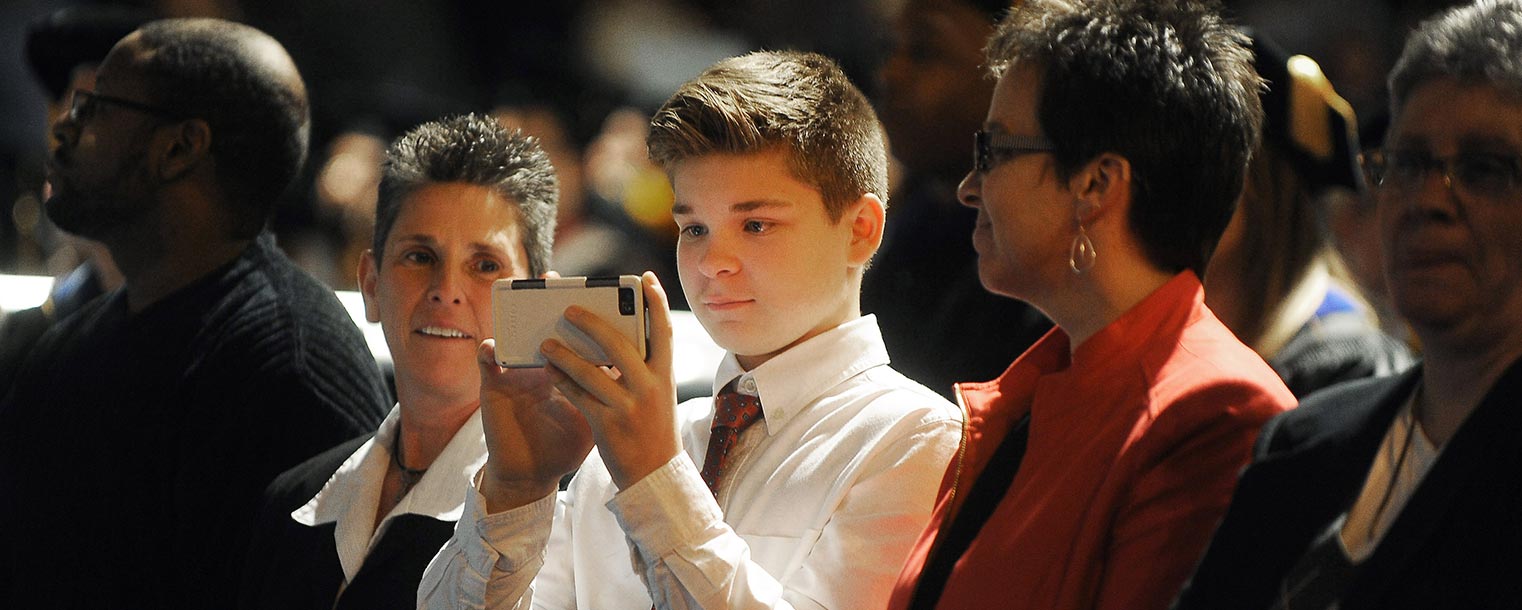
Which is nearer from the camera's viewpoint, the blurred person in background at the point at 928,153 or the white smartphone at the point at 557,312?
the white smartphone at the point at 557,312

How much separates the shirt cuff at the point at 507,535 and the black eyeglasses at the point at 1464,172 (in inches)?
43.5

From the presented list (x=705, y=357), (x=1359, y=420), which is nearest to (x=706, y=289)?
(x=1359, y=420)

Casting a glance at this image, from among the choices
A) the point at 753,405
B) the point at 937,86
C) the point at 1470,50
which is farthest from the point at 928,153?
the point at 1470,50

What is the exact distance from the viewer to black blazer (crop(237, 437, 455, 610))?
2.41 meters

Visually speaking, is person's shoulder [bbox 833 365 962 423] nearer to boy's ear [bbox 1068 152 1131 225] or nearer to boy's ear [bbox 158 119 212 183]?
boy's ear [bbox 1068 152 1131 225]

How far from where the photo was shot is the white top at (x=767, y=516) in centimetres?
184

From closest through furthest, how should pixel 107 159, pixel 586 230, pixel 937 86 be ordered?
1. pixel 107 159
2. pixel 937 86
3. pixel 586 230

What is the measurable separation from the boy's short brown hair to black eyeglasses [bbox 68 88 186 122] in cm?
139

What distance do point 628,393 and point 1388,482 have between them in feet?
2.72

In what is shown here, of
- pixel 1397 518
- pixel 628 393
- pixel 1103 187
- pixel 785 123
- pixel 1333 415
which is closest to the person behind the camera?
pixel 1397 518

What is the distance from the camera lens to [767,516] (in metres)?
2.03

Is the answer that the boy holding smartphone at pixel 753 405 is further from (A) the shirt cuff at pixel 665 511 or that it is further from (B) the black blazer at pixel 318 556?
(B) the black blazer at pixel 318 556

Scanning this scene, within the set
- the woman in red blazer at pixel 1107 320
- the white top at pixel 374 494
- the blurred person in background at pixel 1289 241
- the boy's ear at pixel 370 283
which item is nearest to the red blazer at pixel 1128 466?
the woman in red blazer at pixel 1107 320

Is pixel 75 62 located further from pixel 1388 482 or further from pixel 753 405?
pixel 1388 482
